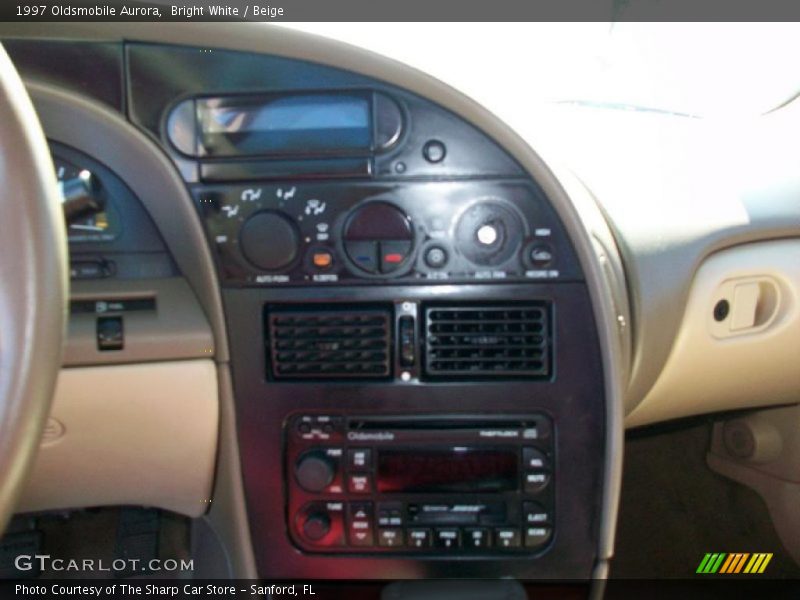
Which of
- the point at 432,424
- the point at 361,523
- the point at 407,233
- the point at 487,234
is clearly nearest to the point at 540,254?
the point at 487,234

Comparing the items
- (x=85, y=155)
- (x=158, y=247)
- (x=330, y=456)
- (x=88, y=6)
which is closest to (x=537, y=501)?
(x=330, y=456)

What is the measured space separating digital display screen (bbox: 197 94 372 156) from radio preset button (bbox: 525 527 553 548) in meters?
0.69

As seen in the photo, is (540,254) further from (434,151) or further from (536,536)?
(536,536)

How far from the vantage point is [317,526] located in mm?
1562

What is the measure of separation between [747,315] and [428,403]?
73 centimetres

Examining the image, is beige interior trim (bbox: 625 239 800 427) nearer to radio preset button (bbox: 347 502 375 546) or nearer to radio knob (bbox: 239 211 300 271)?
radio preset button (bbox: 347 502 375 546)

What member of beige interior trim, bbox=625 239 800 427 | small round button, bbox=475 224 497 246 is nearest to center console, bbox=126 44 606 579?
small round button, bbox=475 224 497 246

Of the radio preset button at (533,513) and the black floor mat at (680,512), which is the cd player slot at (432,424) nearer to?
the radio preset button at (533,513)

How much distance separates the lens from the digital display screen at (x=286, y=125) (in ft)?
4.79

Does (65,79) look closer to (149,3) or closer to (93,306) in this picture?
(149,3)

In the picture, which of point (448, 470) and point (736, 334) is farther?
point (736, 334)

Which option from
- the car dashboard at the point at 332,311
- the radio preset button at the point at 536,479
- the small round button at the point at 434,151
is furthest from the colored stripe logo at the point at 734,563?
the small round button at the point at 434,151

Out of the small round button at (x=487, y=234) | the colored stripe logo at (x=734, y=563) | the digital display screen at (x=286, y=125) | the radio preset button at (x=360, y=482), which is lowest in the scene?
the colored stripe logo at (x=734, y=563)

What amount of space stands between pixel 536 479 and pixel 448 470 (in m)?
0.15
